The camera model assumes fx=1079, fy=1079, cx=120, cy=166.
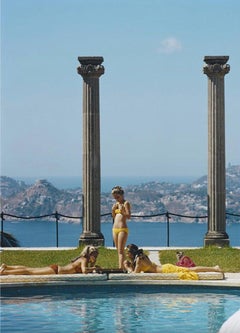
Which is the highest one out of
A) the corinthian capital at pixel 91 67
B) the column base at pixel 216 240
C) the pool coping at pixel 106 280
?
the corinthian capital at pixel 91 67

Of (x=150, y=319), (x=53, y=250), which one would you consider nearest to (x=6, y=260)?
(x=53, y=250)

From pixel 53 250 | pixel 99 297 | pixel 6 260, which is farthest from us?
pixel 53 250

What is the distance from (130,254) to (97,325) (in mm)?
4452

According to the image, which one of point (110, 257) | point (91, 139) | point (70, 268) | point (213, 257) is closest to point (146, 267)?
point (70, 268)

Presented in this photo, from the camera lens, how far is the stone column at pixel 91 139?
92.3 ft

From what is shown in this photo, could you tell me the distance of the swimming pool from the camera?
16.2 metres

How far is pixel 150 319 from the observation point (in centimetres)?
1681

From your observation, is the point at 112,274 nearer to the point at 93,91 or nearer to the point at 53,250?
the point at 53,250

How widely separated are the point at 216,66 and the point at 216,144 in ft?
6.65

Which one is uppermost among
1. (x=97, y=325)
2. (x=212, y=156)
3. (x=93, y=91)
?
(x=93, y=91)

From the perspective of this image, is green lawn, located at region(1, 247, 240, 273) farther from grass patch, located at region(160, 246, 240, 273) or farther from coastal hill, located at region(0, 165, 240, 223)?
coastal hill, located at region(0, 165, 240, 223)

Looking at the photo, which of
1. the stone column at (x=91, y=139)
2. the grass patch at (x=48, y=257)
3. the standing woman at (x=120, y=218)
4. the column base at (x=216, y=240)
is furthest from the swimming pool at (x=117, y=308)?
the stone column at (x=91, y=139)

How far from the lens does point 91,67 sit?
28.1 meters

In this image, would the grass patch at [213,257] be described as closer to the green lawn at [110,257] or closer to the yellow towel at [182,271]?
the green lawn at [110,257]
